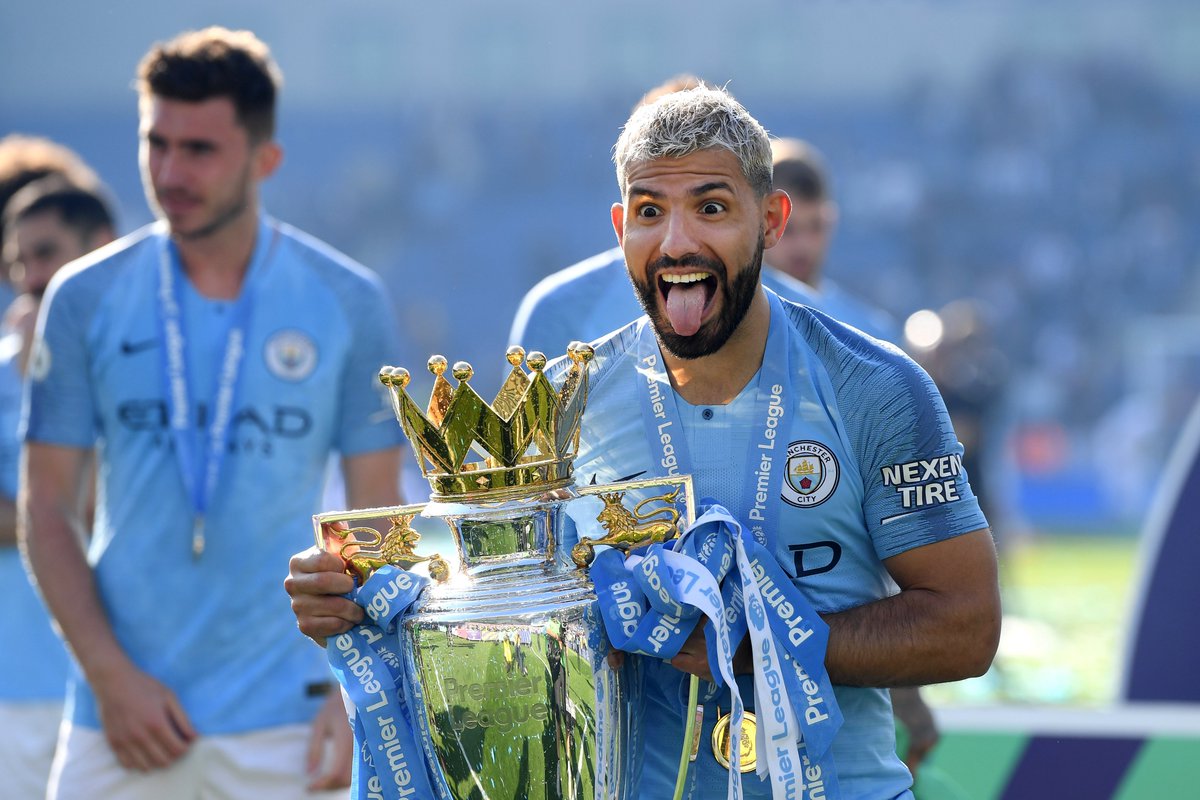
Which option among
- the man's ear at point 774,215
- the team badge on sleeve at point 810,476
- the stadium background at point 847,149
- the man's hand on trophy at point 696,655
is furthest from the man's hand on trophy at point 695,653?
the stadium background at point 847,149

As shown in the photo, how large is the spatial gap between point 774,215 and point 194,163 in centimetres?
172

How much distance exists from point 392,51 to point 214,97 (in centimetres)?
2455

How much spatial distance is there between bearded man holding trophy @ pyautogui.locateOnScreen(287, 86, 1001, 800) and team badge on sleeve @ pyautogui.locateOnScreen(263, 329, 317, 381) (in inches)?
55.1

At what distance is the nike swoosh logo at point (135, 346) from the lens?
11.2 ft

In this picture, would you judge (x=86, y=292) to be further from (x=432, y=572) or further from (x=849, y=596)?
(x=849, y=596)

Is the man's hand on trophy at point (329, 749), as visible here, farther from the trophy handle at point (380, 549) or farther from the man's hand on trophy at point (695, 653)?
the man's hand on trophy at point (695, 653)

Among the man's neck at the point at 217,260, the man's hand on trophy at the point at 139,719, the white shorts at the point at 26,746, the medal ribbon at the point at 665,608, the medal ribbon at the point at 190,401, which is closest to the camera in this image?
the medal ribbon at the point at 665,608

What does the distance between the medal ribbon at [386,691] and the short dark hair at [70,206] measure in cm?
298

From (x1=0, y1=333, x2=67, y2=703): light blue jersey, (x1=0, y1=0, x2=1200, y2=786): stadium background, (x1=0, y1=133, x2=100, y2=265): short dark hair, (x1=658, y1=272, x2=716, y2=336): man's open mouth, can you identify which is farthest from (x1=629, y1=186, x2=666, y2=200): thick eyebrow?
(x1=0, y1=0, x2=1200, y2=786): stadium background

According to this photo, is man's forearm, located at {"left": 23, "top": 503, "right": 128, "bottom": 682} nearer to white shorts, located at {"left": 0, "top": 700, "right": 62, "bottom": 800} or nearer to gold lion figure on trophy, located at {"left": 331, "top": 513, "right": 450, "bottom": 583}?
white shorts, located at {"left": 0, "top": 700, "right": 62, "bottom": 800}

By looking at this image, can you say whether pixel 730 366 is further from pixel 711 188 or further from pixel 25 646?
pixel 25 646

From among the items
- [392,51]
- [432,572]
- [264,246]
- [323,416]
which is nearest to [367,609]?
[432,572]

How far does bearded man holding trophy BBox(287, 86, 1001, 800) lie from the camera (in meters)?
1.97

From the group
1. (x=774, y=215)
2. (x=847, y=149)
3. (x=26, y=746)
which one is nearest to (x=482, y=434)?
(x=774, y=215)
